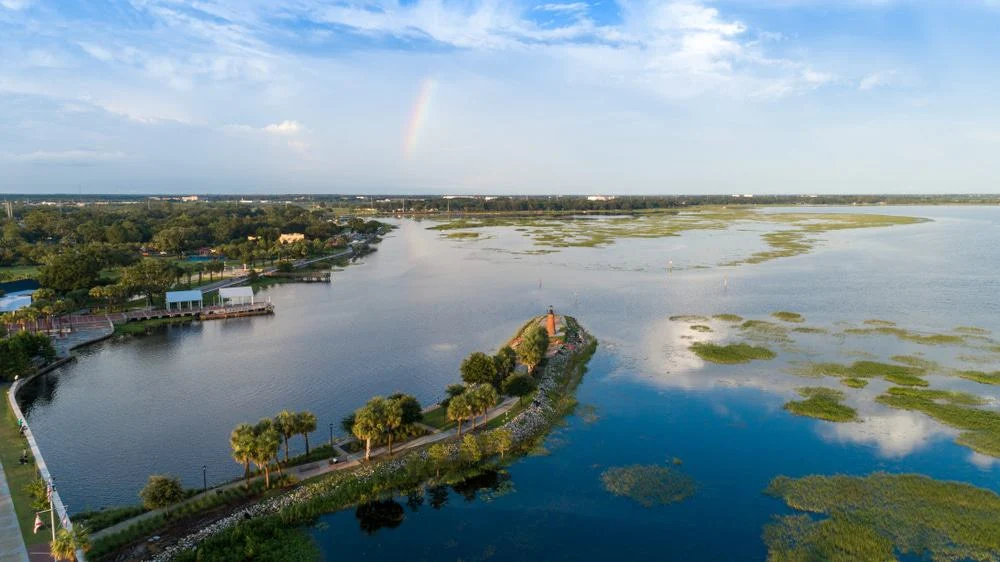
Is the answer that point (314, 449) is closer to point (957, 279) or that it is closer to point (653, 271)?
point (653, 271)

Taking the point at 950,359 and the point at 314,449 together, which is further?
the point at 950,359

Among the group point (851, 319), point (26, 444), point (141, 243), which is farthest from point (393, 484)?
point (141, 243)

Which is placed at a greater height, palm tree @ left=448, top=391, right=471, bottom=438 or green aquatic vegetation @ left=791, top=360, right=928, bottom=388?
palm tree @ left=448, top=391, right=471, bottom=438

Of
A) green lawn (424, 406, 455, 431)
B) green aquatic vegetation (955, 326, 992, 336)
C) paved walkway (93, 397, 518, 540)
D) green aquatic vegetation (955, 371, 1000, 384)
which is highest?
green aquatic vegetation (955, 326, 992, 336)

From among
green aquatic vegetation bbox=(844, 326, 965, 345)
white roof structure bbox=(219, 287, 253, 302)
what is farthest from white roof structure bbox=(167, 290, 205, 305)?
green aquatic vegetation bbox=(844, 326, 965, 345)

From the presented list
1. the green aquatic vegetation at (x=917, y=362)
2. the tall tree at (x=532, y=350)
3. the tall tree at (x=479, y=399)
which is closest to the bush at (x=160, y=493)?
the tall tree at (x=479, y=399)

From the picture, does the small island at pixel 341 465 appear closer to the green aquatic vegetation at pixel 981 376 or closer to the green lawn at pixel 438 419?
the green lawn at pixel 438 419

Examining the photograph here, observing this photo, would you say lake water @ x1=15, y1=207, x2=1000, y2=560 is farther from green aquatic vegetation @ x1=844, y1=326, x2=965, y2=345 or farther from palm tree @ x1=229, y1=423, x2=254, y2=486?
palm tree @ x1=229, y1=423, x2=254, y2=486
